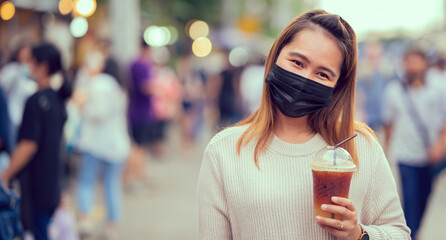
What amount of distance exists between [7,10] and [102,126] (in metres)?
7.33

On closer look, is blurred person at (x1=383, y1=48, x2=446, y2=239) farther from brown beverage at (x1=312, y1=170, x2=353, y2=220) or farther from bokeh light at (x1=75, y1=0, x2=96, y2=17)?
bokeh light at (x1=75, y1=0, x2=96, y2=17)

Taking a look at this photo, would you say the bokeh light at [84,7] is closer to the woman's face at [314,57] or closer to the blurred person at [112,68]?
the blurred person at [112,68]

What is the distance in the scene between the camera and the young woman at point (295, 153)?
2055 mm

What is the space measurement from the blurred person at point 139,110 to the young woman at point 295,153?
22.2 ft

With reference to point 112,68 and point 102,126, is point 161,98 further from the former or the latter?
point 102,126

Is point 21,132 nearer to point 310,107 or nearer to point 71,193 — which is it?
point 310,107

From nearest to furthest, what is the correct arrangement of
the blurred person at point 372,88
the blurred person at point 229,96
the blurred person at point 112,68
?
the blurred person at point 112,68 < the blurred person at point 372,88 < the blurred person at point 229,96

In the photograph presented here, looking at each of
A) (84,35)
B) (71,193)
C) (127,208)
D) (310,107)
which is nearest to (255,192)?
(310,107)

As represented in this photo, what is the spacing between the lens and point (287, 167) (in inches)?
82.6

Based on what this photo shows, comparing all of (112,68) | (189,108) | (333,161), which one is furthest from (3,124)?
(189,108)

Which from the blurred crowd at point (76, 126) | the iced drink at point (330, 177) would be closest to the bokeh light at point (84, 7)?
the blurred crowd at point (76, 126)

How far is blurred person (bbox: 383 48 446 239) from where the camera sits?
5.48 m

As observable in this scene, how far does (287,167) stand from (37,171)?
2.97 meters

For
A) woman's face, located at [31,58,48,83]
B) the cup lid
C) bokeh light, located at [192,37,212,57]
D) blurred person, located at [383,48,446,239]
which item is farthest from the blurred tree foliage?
the cup lid
